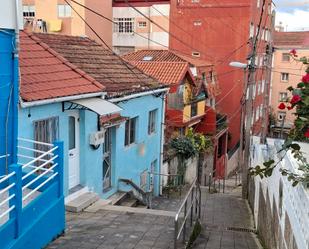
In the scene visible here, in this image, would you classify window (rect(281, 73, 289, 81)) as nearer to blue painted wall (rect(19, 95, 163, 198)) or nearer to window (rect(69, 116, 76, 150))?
blue painted wall (rect(19, 95, 163, 198))

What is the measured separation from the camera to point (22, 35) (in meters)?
12.5

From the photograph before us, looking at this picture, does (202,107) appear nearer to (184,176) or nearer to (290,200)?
(184,176)

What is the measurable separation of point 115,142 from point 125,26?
32.2 metres

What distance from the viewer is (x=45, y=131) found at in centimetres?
1034

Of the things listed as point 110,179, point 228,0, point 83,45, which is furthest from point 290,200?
point 228,0

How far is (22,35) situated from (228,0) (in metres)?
28.6

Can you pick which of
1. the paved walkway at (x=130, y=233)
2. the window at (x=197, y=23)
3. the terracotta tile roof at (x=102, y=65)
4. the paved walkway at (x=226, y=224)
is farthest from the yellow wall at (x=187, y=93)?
the paved walkway at (x=130, y=233)

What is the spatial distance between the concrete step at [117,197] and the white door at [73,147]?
165 cm

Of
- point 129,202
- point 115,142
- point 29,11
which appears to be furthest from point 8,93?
point 29,11

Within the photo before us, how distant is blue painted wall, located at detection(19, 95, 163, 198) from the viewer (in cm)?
1002

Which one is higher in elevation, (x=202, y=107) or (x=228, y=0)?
(x=228, y=0)

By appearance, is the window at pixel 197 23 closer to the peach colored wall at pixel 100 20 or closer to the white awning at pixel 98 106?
the peach colored wall at pixel 100 20

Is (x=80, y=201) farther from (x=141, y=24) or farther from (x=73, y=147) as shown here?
(x=141, y=24)

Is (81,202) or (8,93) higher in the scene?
(8,93)
